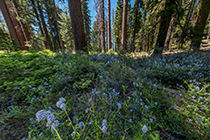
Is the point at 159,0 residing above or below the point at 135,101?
above

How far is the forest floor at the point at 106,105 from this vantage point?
43.9 inches

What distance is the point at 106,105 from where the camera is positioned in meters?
1.44

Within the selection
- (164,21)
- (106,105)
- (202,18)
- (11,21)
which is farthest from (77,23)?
(11,21)

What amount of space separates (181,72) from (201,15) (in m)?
6.42

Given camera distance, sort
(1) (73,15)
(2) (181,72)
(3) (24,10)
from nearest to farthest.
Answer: (2) (181,72) → (1) (73,15) → (3) (24,10)

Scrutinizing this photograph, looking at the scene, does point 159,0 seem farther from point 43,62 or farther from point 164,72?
point 43,62

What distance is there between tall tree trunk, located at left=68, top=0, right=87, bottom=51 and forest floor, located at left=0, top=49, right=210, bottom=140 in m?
2.14

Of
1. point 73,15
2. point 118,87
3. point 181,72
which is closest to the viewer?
point 118,87

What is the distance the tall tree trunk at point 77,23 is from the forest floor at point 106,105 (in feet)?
7.03

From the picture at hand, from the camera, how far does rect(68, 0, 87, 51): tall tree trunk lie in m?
4.63

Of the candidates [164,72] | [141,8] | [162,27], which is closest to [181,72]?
[164,72]

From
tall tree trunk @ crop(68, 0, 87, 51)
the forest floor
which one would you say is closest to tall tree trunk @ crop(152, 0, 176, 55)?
the forest floor

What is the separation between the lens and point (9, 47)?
7.07m

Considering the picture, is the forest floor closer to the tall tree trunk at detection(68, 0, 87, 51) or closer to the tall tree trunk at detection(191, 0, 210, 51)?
the tall tree trunk at detection(68, 0, 87, 51)
